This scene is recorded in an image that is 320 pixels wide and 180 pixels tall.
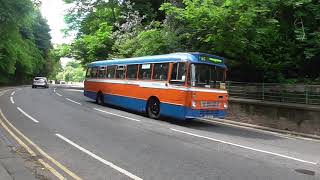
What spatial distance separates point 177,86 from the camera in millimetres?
17234

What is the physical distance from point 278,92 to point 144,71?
20.2ft

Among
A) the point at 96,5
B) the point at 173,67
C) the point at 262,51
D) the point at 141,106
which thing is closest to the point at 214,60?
the point at 173,67

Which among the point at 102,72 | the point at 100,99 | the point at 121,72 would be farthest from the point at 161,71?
the point at 100,99

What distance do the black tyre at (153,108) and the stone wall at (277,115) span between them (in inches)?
150

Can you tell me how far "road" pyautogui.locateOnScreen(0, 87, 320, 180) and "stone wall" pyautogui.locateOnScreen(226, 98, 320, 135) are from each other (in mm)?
1691

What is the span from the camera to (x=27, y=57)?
67.2 m

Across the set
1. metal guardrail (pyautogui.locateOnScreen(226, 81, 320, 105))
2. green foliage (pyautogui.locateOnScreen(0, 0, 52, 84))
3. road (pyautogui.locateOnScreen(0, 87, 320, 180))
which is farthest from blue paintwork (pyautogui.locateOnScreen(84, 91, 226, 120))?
green foliage (pyautogui.locateOnScreen(0, 0, 52, 84))

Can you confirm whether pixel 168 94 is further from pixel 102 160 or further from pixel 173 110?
pixel 102 160

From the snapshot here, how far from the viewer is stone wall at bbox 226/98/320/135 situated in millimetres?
16703

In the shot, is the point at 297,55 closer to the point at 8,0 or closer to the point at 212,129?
the point at 212,129

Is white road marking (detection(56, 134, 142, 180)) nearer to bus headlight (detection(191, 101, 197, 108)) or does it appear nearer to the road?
the road

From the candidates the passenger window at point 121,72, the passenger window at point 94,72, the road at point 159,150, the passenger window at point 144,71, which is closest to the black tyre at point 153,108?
the passenger window at point 144,71

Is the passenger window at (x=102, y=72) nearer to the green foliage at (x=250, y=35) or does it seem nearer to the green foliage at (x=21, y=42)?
the green foliage at (x=250, y=35)

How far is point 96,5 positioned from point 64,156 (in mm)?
38944
